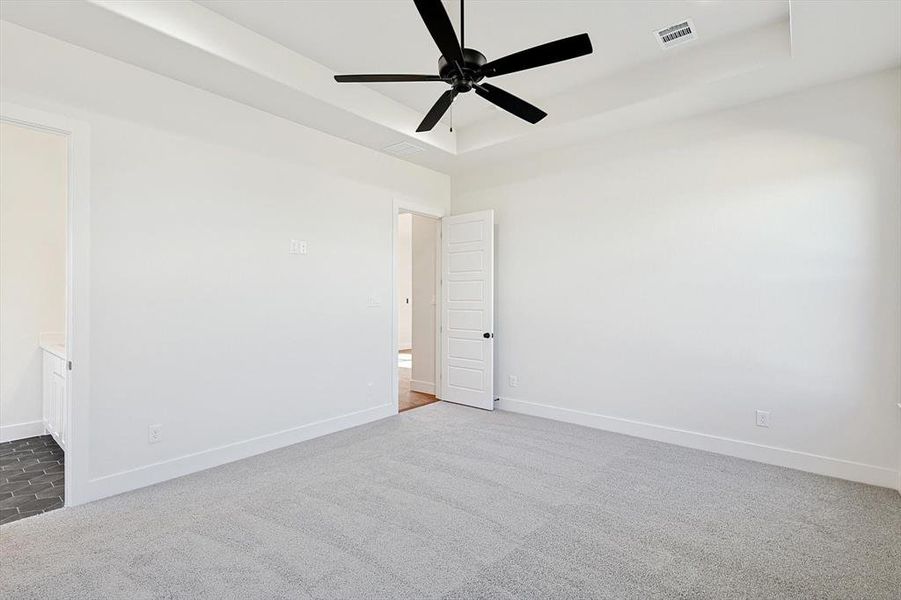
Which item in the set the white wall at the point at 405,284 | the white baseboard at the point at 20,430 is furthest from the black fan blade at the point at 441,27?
the white wall at the point at 405,284

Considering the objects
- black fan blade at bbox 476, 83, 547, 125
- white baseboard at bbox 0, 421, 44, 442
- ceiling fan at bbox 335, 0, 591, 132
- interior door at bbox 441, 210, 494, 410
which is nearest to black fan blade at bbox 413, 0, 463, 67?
ceiling fan at bbox 335, 0, 591, 132

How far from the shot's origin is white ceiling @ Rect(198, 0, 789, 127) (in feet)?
9.39

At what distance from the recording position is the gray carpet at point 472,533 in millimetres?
2059

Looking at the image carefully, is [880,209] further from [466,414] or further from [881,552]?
[466,414]

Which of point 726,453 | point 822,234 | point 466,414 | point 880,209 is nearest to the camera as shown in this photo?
point 880,209

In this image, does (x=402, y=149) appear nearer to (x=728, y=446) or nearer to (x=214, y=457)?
(x=214, y=457)

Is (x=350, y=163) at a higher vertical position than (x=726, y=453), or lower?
higher

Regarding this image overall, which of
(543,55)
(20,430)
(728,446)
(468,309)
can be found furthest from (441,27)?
(20,430)

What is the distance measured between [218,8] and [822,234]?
452 cm

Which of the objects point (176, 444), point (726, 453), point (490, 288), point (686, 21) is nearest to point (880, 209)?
point (686, 21)

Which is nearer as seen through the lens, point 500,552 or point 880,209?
point 500,552

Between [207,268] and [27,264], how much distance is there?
2.22m

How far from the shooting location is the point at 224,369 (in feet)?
11.7

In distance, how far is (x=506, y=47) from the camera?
3.36 metres
